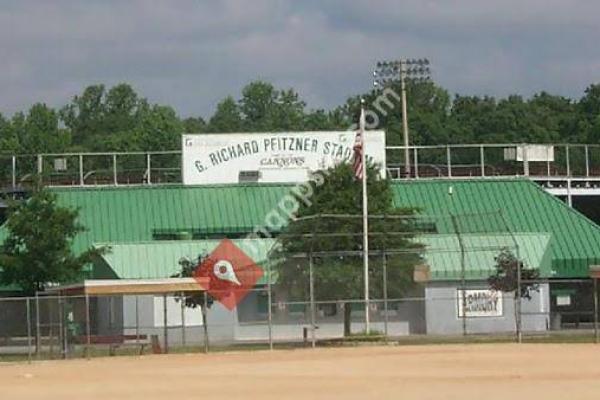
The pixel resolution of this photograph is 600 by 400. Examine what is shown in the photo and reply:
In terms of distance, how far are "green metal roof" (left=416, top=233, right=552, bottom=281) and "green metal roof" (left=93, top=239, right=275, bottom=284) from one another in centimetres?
749

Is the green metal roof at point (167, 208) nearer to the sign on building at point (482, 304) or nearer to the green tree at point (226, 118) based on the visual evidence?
the sign on building at point (482, 304)

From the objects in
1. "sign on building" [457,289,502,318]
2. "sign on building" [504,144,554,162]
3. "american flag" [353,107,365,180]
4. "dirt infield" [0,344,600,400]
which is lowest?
"dirt infield" [0,344,600,400]

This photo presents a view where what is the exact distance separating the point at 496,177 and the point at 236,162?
569 inches

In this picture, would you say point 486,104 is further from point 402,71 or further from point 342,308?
point 342,308

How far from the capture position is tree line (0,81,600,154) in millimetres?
123562

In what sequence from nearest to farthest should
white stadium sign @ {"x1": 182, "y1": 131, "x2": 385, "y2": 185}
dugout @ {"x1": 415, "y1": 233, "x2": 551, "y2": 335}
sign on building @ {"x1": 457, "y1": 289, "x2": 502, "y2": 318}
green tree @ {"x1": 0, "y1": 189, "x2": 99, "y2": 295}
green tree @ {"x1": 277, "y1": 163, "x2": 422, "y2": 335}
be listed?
green tree @ {"x1": 277, "y1": 163, "x2": 422, "y2": 335}
green tree @ {"x1": 0, "y1": 189, "x2": 99, "y2": 295}
dugout @ {"x1": 415, "y1": 233, "x2": 551, "y2": 335}
sign on building @ {"x1": 457, "y1": 289, "x2": 502, "y2": 318}
white stadium sign @ {"x1": 182, "y1": 131, "x2": 385, "y2": 185}

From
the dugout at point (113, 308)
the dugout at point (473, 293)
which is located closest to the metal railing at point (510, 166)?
the dugout at point (473, 293)

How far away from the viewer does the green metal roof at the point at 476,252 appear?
54750 mm

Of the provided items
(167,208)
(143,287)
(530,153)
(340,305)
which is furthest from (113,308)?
(530,153)

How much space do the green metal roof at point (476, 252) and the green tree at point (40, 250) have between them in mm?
13385

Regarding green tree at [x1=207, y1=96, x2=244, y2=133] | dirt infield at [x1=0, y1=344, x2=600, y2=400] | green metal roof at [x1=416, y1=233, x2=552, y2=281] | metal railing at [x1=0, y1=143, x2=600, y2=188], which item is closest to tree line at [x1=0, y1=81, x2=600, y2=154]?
green tree at [x1=207, y1=96, x2=244, y2=133]

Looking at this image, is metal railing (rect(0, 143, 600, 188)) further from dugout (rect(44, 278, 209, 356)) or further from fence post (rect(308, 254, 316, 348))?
fence post (rect(308, 254, 316, 348))

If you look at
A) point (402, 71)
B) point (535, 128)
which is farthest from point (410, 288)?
point (535, 128)

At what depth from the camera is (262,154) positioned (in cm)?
7100
